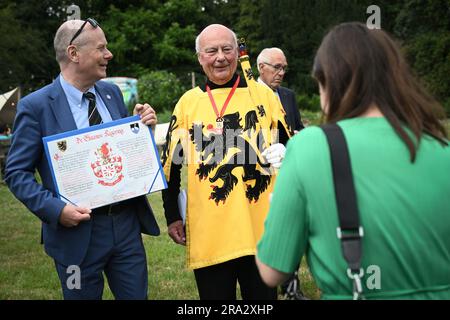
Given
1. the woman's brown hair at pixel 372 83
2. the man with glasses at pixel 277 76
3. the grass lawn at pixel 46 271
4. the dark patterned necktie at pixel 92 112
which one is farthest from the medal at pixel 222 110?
the grass lawn at pixel 46 271

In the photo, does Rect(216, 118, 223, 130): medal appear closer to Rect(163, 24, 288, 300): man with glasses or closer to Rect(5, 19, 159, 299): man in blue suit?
Rect(163, 24, 288, 300): man with glasses

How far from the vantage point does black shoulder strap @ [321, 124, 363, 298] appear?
184 centimetres

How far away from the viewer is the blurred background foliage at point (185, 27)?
3931cm

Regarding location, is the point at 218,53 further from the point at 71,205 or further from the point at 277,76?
the point at 277,76

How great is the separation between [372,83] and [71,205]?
191cm

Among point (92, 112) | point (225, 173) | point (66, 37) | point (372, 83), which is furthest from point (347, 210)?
point (66, 37)

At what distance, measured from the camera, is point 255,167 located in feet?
11.7

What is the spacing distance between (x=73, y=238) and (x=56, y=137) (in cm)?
59

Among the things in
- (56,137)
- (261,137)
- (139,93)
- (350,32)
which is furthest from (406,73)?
(139,93)

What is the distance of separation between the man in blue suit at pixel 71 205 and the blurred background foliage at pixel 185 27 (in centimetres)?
3504

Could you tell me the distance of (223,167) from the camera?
11.6ft

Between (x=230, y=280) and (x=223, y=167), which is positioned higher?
(x=223, y=167)
